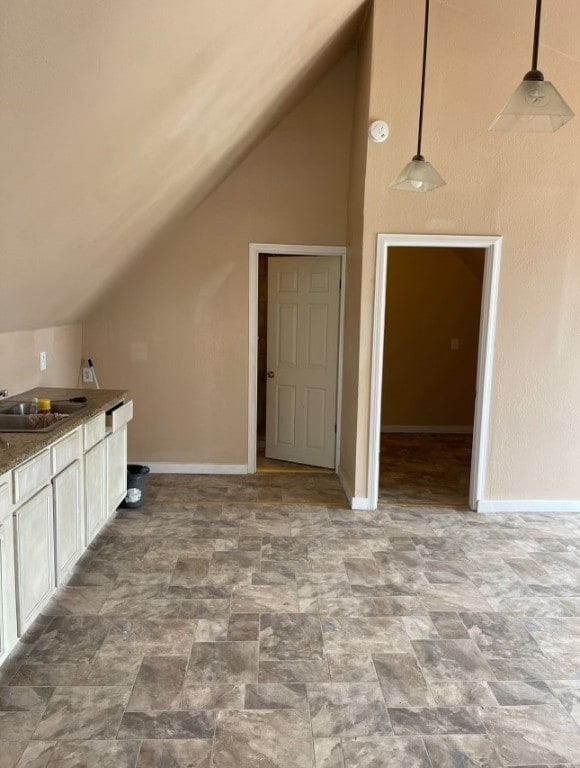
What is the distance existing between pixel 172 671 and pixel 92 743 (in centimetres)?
45

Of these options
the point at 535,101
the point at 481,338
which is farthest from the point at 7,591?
the point at 481,338

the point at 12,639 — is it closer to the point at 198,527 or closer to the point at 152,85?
the point at 198,527

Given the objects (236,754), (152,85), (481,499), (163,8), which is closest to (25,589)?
(236,754)

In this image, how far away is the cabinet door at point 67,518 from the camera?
8.73 feet

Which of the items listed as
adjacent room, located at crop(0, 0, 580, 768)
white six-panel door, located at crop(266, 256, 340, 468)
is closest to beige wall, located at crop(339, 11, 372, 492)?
adjacent room, located at crop(0, 0, 580, 768)

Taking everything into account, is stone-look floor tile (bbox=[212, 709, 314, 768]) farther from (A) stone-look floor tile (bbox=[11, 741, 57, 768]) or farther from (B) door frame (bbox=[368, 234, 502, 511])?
(B) door frame (bbox=[368, 234, 502, 511])

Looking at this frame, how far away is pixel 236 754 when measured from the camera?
6.29ft

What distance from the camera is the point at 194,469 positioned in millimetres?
5105

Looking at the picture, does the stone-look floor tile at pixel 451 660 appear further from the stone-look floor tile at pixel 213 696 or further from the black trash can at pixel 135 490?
the black trash can at pixel 135 490

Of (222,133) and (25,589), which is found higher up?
(222,133)

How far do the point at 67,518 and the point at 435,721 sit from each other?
1.91 m

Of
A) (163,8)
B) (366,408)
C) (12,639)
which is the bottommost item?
(12,639)

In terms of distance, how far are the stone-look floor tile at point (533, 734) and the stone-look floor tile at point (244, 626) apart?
105 cm

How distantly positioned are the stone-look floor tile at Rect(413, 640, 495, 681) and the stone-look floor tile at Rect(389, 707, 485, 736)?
193 mm
